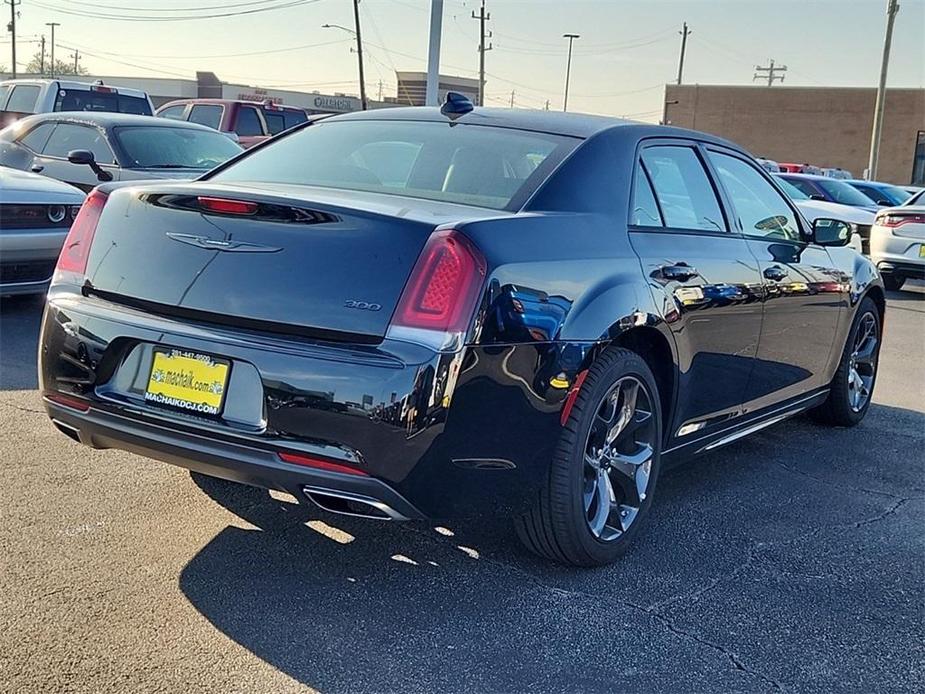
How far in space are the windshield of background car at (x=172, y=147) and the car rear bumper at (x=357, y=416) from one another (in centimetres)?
721

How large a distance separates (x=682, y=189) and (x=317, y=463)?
207 cm

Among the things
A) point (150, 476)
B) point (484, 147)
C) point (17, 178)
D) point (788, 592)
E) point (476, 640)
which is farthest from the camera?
point (17, 178)

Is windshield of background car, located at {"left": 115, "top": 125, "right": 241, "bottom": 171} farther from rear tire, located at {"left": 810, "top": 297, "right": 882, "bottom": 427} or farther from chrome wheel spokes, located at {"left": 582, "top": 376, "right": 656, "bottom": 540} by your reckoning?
chrome wheel spokes, located at {"left": 582, "top": 376, "right": 656, "bottom": 540}

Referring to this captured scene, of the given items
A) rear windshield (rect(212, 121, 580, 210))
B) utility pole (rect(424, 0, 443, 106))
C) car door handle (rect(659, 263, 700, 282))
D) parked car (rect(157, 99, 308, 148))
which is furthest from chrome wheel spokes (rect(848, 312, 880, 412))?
parked car (rect(157, 99, 308, 148))

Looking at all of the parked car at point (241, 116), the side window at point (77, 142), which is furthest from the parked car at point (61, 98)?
the side window at point (77, 142)

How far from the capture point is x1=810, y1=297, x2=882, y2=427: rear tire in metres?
5.54

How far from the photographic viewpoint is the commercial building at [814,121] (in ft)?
164

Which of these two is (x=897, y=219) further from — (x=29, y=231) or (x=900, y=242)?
(x=29, y=231)

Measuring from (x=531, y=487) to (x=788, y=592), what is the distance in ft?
3.38

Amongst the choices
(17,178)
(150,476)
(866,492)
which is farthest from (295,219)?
(17,178)

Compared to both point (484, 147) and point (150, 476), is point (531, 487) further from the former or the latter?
point (150, 476)

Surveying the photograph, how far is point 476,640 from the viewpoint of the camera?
2939mm

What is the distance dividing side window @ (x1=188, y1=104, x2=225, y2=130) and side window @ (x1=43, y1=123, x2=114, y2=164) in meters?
6.71

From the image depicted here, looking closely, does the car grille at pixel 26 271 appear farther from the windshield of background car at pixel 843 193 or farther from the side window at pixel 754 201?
the windshield of background car at pixel 843 193
